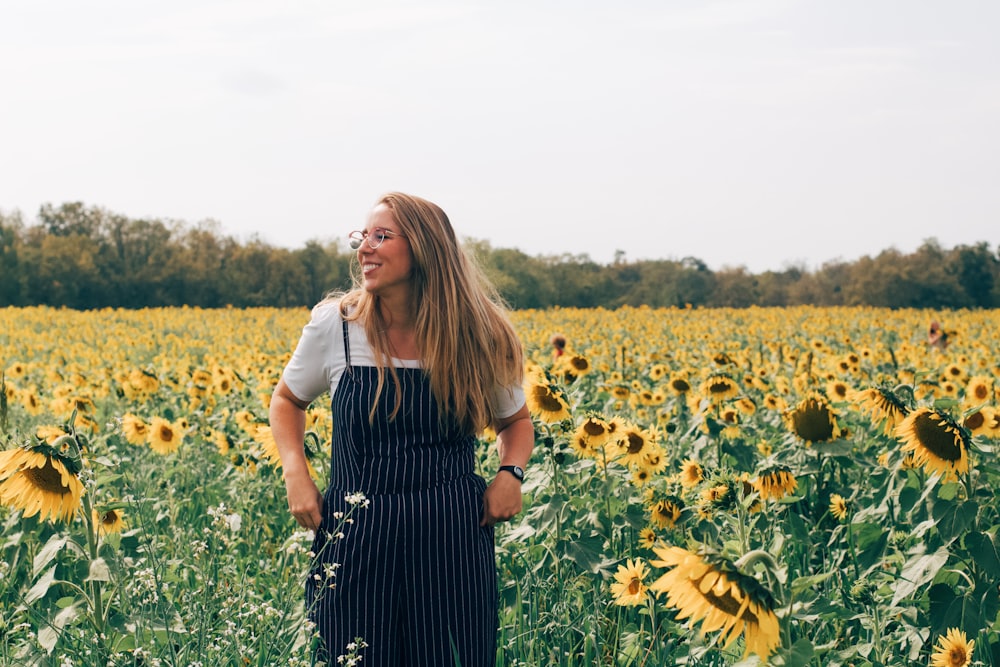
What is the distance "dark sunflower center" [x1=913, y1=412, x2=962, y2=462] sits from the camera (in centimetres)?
277

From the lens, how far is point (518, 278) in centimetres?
3888

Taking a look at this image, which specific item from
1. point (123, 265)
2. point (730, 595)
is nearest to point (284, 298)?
point (123, 265)

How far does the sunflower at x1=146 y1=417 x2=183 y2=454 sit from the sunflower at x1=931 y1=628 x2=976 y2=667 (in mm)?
3869

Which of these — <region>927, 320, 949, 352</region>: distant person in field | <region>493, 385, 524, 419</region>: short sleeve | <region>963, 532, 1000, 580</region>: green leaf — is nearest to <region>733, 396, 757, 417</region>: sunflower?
<region>963, 532, 1000, 580</region>: green leaf

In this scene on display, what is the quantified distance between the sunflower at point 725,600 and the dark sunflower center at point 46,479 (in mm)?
1592

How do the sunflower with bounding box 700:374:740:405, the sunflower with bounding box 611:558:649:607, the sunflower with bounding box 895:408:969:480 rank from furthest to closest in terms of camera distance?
the sunflower with bounding box 700:374:740:405 → the sunflower with bounding box 611:558:649:607 → the sunflower with bounding box 895:408:969:480

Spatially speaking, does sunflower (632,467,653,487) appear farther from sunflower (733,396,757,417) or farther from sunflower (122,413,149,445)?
sunflower (122,413,149,445)

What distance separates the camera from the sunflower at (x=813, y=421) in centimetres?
400

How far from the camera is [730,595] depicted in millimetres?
1659

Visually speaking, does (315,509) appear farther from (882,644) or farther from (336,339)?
(882,644)

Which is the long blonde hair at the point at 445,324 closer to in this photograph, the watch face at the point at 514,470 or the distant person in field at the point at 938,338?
the watch face at the point at 514,470

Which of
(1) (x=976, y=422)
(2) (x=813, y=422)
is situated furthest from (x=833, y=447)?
(1) (x=976, y=422)

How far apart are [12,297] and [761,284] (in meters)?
33.5

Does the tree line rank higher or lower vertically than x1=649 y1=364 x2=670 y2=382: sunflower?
higher
